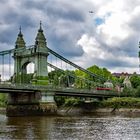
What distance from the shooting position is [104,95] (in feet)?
378

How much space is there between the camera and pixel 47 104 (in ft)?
324

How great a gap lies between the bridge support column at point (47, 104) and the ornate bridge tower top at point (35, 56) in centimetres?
903

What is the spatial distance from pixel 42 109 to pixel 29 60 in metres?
18.0

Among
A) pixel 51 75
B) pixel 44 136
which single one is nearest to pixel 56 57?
pixel 51 75

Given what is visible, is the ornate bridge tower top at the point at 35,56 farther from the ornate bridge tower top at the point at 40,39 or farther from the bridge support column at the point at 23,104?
the bridge support column at the point at 23,104

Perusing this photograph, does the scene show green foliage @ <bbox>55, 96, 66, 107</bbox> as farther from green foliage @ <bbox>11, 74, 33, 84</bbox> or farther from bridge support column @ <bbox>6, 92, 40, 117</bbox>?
bridge support column @ <bbox>6, 92, 40, 117</bbox>

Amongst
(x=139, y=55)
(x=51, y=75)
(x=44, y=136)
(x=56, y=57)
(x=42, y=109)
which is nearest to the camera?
(x=44, y=136)

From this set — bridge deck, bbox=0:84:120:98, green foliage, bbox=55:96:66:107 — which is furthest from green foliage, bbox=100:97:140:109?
green foliage, bbox=55:96:66:107

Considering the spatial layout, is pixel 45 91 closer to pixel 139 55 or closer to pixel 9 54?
pixel 9 54

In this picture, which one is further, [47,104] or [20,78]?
[20,78]

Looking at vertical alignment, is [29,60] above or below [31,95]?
above

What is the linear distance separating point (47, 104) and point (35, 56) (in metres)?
14.9

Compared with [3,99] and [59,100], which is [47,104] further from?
[3,99]

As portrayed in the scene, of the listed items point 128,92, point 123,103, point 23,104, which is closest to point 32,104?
→ point 23,104
